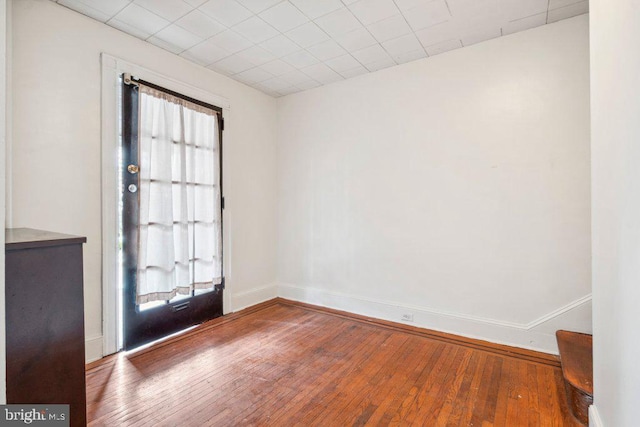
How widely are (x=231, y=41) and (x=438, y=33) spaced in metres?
1.76

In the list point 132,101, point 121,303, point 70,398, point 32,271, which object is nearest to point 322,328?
point 121,303

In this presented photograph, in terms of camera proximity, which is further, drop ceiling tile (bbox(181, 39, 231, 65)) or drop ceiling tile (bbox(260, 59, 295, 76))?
drop ceiling tile (bbox(260, 59, 295, 76))

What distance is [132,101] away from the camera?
247cm

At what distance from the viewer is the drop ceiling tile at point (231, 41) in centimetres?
248

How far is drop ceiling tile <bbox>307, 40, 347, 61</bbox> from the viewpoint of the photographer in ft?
8.68

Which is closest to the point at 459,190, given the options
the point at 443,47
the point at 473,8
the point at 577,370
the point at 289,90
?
the point at 443,47

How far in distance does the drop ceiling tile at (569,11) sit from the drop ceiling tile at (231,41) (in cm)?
239

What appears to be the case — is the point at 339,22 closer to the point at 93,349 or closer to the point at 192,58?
the point at 192,58

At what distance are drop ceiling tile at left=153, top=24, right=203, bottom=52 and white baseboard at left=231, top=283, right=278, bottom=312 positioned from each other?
252 cm

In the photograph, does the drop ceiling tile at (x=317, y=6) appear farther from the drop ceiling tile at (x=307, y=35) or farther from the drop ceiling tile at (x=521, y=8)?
the drop ceiling tile at (x=521, y=8)

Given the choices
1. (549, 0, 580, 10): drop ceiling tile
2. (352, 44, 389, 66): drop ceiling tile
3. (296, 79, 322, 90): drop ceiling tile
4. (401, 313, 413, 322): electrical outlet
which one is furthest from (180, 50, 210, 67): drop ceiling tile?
(401, 313, 413, 322): electrical outlet

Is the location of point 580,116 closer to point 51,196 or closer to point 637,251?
point 637,251

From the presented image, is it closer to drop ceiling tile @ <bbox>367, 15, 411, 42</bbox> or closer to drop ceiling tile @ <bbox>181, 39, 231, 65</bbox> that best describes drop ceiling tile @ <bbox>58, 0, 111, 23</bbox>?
drop ceiling tile @ <bbox>181, 39, 231, 65</bbox>

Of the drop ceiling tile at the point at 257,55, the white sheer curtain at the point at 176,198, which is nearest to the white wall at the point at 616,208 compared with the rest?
the drop ceiling tile at the point at 257,55
